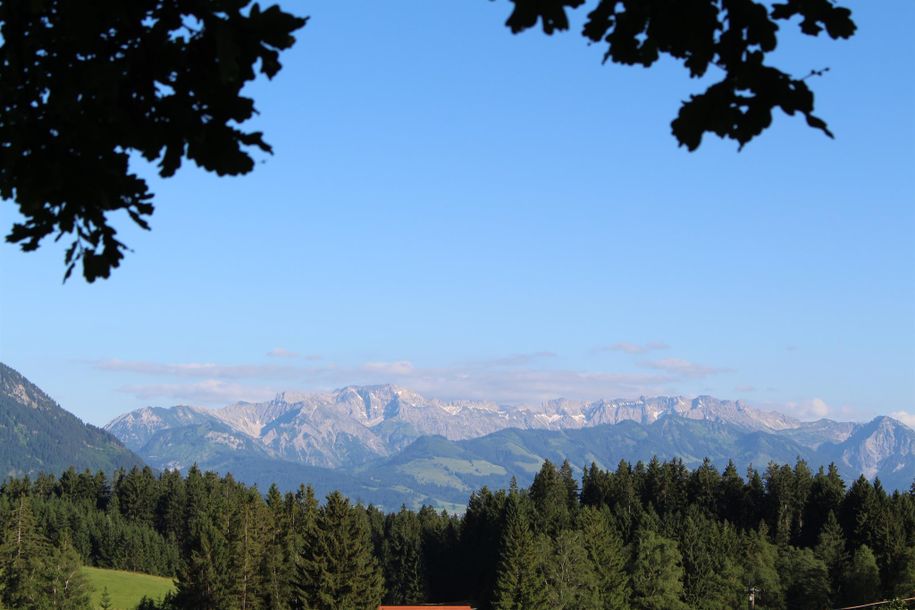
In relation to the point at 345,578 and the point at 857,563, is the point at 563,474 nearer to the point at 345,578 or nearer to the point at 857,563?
the point at 857,563

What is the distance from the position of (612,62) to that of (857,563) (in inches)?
3957

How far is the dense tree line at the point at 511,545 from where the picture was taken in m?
84.6

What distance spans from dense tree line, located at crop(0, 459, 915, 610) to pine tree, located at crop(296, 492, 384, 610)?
10cm

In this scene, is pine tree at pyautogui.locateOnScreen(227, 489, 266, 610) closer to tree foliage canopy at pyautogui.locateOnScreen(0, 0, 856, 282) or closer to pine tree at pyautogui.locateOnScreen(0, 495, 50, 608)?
pine tree at pyautogui.locateOnScreen(0, 495, 50, 608)

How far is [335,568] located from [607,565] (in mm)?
26891

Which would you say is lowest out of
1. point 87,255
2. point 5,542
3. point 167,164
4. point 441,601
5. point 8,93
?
point 441,601

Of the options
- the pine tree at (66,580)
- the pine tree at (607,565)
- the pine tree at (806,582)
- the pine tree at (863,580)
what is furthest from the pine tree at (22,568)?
the pine tree at (863,580)

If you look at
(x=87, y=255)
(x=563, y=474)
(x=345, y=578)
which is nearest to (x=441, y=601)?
(x=563, y=474)

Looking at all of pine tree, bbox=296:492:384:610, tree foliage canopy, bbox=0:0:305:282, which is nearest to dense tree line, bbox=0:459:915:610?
pine tree, bbox=296:492:384:610

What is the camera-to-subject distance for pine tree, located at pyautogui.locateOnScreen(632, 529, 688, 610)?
95125 mm

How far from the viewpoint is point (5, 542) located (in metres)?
103

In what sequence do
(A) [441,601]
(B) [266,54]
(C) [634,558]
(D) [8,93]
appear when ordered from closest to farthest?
(B) [266,54]
(D) [8,93]
(C) [634,558]
(A) [441,601]

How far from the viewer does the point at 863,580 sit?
315 ft

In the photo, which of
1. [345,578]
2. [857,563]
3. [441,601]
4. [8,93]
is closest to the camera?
[8,93]
